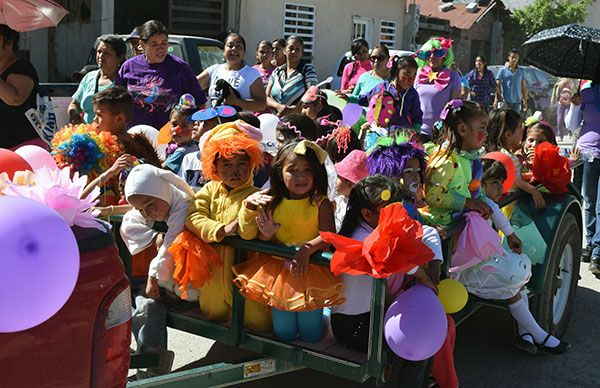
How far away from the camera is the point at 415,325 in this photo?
3236 millimetres

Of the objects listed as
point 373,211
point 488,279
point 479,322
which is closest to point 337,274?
point 373,211

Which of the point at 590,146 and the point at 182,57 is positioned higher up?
the point at 182,57

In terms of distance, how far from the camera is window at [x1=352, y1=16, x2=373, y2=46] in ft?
72.0

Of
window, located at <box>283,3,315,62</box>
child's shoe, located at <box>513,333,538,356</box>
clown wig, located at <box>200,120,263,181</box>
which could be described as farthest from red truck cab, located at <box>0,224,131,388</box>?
window, located at <box>283,3,315,62</box>

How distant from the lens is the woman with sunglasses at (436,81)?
780 centimetres

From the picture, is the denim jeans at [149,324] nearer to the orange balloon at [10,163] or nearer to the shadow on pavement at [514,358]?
the orange balloon at [10,163]

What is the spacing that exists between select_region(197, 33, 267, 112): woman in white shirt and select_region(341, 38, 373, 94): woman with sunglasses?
276 cm

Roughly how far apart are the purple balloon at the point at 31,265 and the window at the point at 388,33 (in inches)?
855

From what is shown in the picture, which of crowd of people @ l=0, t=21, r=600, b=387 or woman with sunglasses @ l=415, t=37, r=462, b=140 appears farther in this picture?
woman with sunglasses @ l=415, t=37, r=462, b=140

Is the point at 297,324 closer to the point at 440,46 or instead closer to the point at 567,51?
the point at 567,51

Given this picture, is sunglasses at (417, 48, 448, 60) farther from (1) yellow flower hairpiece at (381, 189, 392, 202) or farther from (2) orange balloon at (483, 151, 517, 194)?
(1) yellow flower hairpiece at (381, 189, 392, 202)

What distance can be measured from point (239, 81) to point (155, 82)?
3.06 feet

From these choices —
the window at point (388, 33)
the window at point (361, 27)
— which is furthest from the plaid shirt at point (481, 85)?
the window at point (388, 33)

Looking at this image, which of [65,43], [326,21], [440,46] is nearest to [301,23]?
[326,21]
